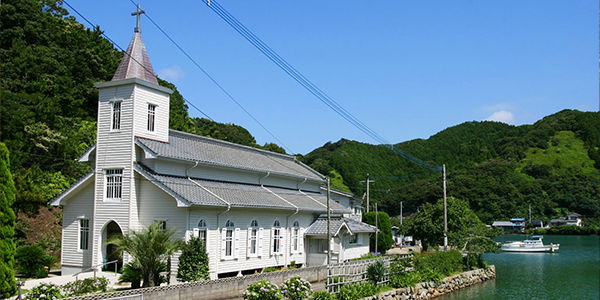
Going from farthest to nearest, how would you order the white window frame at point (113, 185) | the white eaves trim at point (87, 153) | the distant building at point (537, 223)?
1. the distant building at point (537, 223)
2. the white eaves trim at point (87, 153)
3. the white window frame at point (113, 185)

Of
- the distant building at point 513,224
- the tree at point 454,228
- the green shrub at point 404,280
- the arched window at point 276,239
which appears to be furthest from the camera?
the distant building at point 513,224

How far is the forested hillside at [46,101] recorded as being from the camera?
2944 centimetres

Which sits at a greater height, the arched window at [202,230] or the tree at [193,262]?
the arched window at [202,230]

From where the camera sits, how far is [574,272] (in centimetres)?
4188

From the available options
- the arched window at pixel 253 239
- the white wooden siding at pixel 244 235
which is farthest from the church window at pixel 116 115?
the arched window at pixel 253 239

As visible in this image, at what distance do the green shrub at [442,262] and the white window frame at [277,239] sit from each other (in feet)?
26.4

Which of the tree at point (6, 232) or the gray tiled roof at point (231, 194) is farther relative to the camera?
the gray tiled roof at point (231, 194)

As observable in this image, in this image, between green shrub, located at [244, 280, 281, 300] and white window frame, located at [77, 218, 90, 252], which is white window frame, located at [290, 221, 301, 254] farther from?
green shrub, located at [244, 280, 281, 300]

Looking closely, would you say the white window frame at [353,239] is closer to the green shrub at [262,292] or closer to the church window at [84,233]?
the church window at [84,233]

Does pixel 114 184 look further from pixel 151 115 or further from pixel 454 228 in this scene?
pixel 454 228

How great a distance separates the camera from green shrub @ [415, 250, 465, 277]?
29.3 metres

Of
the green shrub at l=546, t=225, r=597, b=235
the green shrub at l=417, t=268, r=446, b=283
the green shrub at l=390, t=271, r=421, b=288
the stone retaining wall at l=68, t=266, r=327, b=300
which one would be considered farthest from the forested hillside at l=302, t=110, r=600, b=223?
the stone retaining wall at l=68, t=266, r=327, b=300

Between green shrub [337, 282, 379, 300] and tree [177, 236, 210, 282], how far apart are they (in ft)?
20.9

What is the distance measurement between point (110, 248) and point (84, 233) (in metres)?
1.60
